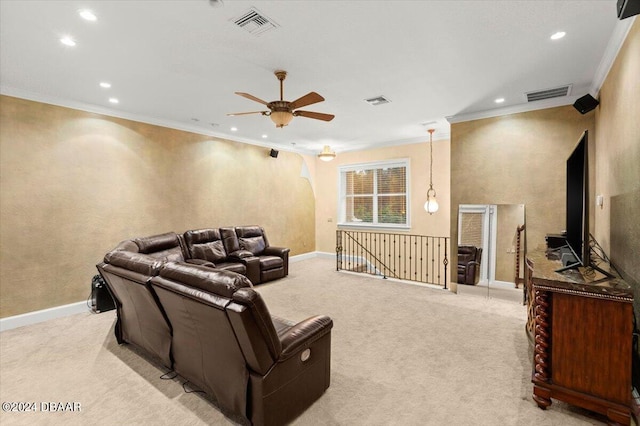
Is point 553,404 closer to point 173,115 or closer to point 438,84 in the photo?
point 438,84

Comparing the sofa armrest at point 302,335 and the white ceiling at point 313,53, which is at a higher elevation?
the white ceiling at point 313,53

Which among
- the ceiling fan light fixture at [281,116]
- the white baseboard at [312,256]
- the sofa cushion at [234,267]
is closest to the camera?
the ceiling fan light fixture at [281,116]

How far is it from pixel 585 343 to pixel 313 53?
3.27m

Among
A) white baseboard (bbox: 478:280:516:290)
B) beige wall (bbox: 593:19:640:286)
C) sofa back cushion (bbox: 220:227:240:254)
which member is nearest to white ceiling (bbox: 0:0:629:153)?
beige wall (bbox: 593:19:640:286)

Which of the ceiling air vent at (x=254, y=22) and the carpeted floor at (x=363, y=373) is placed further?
the ceiling air vent at (x=254, y=22)

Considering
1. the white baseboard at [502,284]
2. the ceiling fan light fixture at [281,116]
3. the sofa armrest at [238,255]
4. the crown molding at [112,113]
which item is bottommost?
the white baseboard at [502,284]

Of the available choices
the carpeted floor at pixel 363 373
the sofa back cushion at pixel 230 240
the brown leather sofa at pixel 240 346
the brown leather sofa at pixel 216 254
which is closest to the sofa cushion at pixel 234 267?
the brown leather sofa at pixel 216 254

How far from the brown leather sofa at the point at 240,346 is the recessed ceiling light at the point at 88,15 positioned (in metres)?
2.08

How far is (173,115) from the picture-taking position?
5031mm

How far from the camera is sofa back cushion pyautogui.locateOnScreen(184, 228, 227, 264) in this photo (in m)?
5.37

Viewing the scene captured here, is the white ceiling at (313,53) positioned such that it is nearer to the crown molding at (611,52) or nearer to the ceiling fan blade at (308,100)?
the crown molding at (611,52)

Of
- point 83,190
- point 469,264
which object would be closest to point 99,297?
point 83,190

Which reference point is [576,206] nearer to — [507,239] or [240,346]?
[507,239]

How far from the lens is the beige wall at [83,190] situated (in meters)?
3.82
